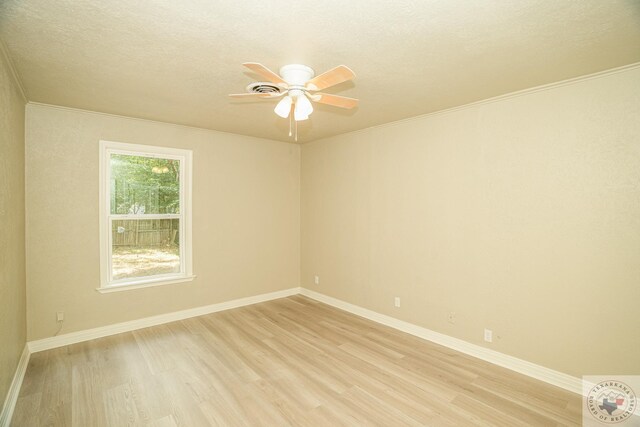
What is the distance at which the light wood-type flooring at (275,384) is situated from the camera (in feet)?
7.73

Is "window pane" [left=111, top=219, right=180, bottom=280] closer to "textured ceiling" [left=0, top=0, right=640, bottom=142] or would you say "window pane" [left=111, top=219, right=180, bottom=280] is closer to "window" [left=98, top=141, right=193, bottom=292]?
"window" [left=98, top=141, right=193, bottom=292]

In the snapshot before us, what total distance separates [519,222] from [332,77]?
2.30 metres

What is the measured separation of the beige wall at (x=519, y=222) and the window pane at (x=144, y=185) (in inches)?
103

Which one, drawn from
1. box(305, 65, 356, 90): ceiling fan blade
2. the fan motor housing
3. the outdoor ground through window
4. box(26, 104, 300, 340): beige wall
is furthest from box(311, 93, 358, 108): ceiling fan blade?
the outdoor ground through window

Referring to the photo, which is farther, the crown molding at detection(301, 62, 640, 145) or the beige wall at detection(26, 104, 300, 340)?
the beige wall at detection(26, 104, 300, 340)

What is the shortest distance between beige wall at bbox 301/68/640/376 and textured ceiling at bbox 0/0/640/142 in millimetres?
402

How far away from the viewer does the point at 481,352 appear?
3268mm

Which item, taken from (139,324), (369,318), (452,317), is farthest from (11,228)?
(452,317)

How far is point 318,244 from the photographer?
5.30 meters

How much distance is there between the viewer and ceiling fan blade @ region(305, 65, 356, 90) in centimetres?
185

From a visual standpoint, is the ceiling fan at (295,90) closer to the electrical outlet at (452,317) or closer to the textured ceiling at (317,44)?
the textured ceiling at (317,44)

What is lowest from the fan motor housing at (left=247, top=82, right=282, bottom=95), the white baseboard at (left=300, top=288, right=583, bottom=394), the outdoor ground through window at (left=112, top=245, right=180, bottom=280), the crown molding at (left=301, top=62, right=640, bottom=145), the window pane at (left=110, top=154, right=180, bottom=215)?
the white baseboard at (left=300, top=288, right=583, bottom=394)

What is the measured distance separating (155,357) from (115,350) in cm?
53

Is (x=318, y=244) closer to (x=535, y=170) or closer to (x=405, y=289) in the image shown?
(x=405, y=289)
